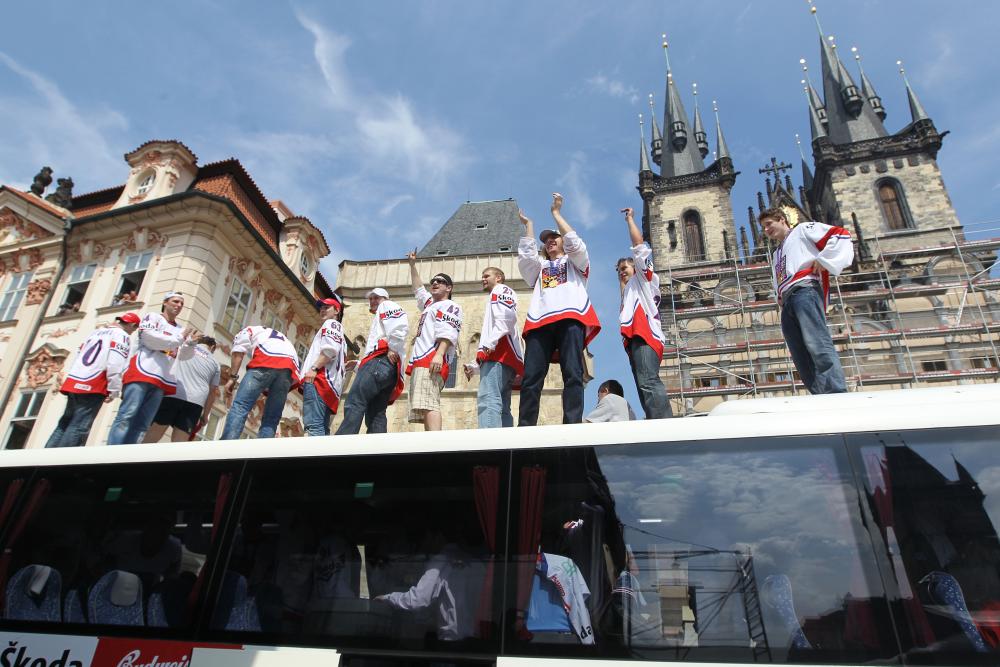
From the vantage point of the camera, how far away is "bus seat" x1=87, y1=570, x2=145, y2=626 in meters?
3.18

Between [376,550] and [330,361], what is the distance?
3126mm

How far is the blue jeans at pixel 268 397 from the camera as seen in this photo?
576 cm

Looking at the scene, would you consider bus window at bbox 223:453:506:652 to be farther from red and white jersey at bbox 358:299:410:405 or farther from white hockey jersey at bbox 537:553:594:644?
red and white jersey at bbox 358:299:410:405

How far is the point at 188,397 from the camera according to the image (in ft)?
20.7

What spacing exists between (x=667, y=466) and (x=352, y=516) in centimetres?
166

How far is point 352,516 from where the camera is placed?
3.11m

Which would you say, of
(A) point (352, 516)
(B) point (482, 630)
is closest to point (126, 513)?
(A) point (352, 516)

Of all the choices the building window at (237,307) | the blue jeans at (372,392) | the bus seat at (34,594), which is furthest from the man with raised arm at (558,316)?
the building window at (237,307)

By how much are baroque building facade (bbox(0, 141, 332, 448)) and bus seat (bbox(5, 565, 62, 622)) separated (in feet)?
30.5

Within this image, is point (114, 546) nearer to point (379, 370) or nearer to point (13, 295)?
point (379, 370)

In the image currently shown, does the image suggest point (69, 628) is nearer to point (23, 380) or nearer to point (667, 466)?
point (667, 466)

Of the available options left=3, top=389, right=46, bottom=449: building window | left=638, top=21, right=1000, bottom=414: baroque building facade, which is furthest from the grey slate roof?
left=3, top=389, right=46, bottom=449: building window

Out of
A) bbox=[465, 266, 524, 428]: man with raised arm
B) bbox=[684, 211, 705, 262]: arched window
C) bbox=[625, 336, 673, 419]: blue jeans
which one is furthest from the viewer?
bbox=[684, 211, 705, 262]: arched window

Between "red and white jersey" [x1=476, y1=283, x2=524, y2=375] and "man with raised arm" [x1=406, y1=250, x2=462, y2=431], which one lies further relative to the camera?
"man with raised arm" [x1=406, y1=250, x2=462, y2=431]
